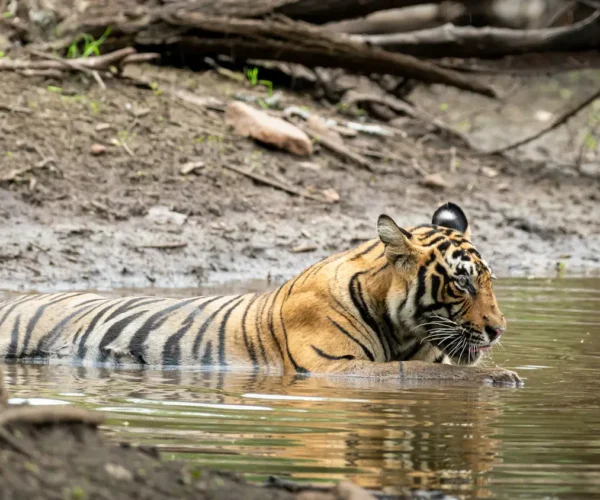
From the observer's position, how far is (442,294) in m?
6.47

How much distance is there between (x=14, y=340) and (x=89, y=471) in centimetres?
402

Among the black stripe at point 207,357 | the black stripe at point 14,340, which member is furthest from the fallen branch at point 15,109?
the black stripe at point 207,357

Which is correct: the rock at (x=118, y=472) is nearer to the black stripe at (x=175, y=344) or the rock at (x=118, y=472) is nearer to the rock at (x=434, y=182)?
the black stripe at (x=175, y=344)

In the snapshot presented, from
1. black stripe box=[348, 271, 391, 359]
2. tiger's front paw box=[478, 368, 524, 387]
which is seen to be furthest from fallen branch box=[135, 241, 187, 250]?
tiger's front paw box=[478, 368, 524, 387]

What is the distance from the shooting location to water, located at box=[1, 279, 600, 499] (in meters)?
4.05

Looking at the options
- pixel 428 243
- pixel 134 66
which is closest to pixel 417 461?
pixel 428 243

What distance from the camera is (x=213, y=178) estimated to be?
453 inches

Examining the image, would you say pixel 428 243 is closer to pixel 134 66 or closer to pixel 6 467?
pixel 6 467

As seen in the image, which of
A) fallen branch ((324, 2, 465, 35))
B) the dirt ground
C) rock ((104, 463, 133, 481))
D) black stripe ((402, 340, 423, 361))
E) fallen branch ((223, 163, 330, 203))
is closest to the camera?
rock ((104, 463, 133, 481))

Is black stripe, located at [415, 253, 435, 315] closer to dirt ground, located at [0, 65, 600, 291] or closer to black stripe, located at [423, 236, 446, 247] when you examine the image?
black stripe, located at [423, 236, 446, 247]

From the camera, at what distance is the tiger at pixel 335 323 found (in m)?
6.42

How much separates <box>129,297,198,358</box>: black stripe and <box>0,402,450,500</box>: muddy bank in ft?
11.1

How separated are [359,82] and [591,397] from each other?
34.1 ft

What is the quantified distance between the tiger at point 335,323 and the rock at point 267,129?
5.11 meters
